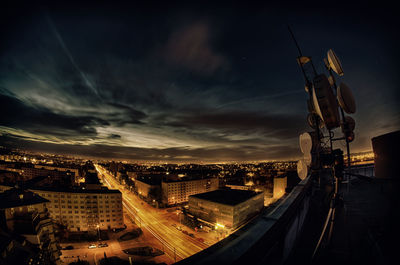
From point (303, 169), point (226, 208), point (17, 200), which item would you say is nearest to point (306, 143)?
point (303, 169)

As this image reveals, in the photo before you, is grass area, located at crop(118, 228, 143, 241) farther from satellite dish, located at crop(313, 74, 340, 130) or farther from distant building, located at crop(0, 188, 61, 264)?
satellite dish, located at crop(313, 74, 340, 130)

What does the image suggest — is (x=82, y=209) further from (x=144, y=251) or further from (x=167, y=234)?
(x=167, y=234)

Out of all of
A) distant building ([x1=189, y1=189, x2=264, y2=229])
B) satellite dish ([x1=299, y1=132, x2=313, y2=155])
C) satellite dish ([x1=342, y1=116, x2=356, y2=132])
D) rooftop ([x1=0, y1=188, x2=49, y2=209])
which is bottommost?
distant building ([x1=189, y1=189, x2=264, y2=229])

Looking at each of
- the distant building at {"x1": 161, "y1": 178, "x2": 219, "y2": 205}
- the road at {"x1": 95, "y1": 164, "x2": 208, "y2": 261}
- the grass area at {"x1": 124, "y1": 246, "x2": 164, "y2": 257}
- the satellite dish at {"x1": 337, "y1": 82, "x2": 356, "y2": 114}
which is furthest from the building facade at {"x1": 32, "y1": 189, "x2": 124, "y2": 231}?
the satellite dish at {"x1": 337, "y1": 82, "x2": 356, "y2": 114}

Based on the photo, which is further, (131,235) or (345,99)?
(131,235)

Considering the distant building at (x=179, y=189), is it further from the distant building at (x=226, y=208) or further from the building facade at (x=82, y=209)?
the building facade at (x=82, y=209)

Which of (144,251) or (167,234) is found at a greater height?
(144,251)

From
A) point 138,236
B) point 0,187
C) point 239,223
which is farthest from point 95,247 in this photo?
point 0,187
